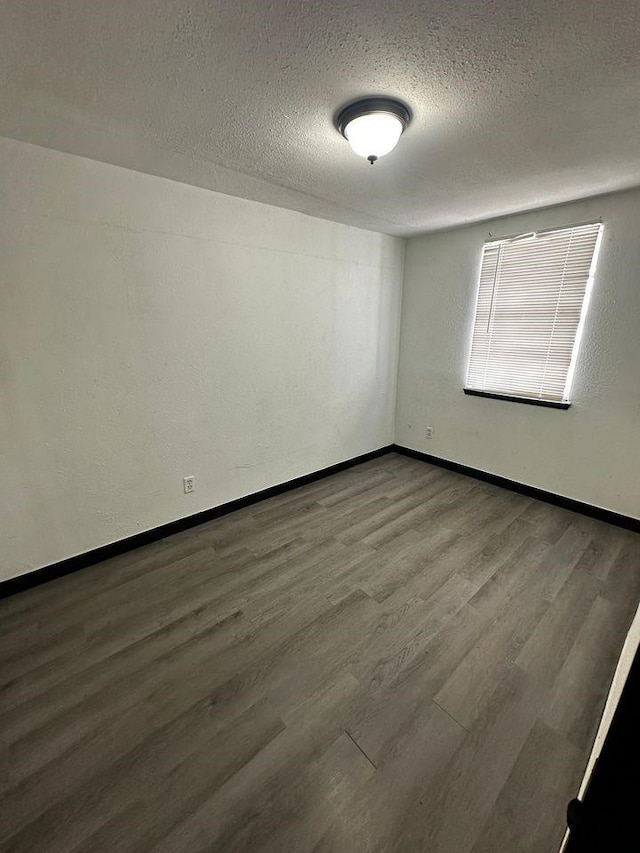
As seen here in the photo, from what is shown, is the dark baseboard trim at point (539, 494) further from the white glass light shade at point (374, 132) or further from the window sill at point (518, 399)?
the white glass light shade at point (374, 132)

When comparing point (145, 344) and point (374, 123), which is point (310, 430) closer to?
point (145, 344)

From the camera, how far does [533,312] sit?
9.50 feet

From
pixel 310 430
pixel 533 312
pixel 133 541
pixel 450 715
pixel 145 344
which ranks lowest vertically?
pixel 450 715

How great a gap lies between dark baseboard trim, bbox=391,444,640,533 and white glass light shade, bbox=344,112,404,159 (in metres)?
2.85

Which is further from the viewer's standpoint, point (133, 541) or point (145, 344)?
point (133, 541)

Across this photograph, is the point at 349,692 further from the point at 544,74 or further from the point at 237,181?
the point at 237,181

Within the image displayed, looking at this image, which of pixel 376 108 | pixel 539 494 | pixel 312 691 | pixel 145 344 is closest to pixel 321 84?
pixel 376 108

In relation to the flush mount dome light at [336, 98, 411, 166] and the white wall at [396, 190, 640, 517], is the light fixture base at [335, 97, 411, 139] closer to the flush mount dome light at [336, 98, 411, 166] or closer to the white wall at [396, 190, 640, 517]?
the flush mount dome light at [336, 98, 411, 166]

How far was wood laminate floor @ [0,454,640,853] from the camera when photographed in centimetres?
110

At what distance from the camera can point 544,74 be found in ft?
4.03

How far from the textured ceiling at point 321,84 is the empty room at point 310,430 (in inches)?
0.5

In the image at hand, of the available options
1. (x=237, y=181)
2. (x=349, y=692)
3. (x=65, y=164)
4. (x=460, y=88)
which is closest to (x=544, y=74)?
(x=460, y=88)

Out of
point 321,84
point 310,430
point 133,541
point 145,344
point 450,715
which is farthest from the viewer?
point 310,430

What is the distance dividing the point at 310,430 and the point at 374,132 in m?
2.25
